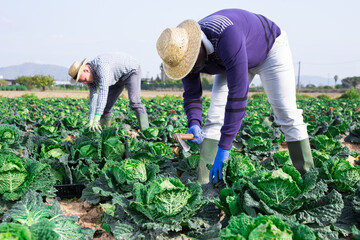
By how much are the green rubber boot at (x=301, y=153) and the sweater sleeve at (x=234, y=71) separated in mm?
810

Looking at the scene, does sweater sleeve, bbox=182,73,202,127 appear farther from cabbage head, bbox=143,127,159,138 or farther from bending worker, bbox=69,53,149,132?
cabbage head, bbox=143,127,159,138

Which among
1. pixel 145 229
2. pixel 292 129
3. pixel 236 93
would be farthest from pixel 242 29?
pixel 145 229

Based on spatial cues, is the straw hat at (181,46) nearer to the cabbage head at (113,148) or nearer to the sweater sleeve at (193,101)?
the sweater sleeve at (193,101)

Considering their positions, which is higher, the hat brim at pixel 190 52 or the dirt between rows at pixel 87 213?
the hat brim at pixel 190 52

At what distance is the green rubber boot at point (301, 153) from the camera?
3.06 meters

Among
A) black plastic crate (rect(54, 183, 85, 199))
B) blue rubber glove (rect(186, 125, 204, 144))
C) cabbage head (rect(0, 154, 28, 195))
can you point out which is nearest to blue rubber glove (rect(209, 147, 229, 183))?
blue rubber glove (rect(186, 125, 204, 144))

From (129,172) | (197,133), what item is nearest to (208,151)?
(197,133)

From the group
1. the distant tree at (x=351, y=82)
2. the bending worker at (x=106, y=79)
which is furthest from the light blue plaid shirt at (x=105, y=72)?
the distant tree at (x=351, y=82)

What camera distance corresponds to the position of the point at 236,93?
259 centimetres

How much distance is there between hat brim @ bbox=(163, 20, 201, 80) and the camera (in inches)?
100

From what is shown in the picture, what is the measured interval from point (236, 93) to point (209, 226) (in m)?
1.09

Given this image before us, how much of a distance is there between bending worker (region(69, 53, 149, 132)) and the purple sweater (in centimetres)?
209

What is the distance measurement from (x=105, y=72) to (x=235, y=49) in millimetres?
2722

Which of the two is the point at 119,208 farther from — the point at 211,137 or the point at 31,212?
the point at 211,137
